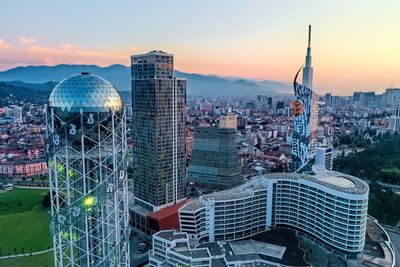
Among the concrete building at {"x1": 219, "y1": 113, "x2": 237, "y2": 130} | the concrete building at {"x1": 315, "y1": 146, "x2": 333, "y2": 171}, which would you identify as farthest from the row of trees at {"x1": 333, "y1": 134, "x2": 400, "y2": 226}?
the concrete building at {"x1": 219, "y1": 113, "x2": 237, "y2": 130}

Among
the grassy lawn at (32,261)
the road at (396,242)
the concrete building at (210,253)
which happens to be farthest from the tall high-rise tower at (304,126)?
the grassy lawn at (32,261)

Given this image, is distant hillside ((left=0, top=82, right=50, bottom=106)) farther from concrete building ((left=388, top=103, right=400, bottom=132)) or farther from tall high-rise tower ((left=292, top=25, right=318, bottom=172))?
concrete building ((left=388, top=103, right=400, bottom=132))

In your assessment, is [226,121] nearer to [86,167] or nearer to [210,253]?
[210,253]

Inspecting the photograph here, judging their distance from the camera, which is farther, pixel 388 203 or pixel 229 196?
pixel 388 203

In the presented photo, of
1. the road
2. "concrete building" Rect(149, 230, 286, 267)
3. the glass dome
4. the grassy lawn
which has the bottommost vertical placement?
the grassy lawn

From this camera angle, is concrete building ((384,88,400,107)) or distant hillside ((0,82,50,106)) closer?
distant hillside ((0,82,50,106))

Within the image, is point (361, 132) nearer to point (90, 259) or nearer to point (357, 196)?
point (357, 196)

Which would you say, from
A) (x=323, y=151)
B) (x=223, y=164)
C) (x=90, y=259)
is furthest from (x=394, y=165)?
(x=90, y=259)
